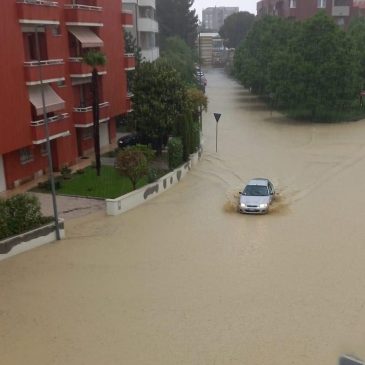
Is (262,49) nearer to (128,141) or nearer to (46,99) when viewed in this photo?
(128,141)

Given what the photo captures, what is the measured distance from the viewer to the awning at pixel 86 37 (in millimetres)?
31359

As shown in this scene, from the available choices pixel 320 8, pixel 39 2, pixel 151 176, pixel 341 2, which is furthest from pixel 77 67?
pixel 341 2

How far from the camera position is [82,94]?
34.1 metres

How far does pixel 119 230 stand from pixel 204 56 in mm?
129496

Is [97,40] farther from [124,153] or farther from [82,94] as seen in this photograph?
[124,153]

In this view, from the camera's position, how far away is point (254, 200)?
80.9 feet

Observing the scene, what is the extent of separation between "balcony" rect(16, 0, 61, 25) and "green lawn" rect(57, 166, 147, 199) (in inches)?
339

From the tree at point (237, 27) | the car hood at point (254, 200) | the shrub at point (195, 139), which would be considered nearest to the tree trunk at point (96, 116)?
the shrub at point (195, 139)

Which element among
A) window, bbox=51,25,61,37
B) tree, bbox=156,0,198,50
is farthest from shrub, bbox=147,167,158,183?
tree, bbox=156,0,198,50

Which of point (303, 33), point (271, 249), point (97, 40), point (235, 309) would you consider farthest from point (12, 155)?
point (303, 33)

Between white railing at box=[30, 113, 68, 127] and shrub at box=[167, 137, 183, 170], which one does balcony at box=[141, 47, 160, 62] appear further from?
white railing at box=[30, 113, 68, 127]

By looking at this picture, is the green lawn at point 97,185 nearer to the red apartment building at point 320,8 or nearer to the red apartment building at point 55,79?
the red apartment building at point 55,79

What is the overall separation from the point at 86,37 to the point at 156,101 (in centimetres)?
585

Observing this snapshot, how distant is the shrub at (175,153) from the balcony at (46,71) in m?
7.40
